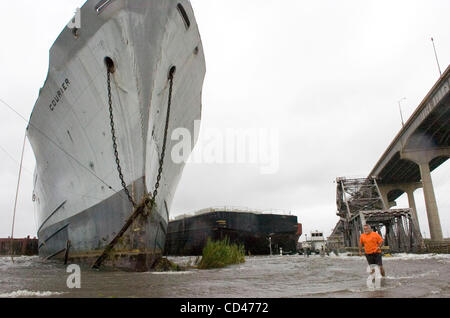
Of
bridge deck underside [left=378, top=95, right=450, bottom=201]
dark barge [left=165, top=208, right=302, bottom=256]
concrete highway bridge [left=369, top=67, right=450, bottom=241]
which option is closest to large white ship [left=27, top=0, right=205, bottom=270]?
concrete highway bridge [left=369, top=67, right=450, bottom=241]

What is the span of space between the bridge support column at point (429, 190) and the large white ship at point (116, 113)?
23903 mm

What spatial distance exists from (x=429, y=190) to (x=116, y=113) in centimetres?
2651

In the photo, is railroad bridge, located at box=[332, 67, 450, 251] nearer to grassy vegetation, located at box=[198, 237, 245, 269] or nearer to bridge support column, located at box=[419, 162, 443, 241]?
bridge support column, located at box=[419, 162, 443, 241]

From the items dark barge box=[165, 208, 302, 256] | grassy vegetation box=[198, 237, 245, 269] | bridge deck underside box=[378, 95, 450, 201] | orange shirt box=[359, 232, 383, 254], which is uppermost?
bridge deck underside box=[378, 95, 450, 201]

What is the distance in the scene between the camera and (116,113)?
9102 mm

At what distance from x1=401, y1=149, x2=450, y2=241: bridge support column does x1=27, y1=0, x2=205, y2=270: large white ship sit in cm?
2390

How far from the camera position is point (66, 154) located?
10.5 meters

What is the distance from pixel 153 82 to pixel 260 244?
1163 inches

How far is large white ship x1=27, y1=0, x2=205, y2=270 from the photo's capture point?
8.81 metres

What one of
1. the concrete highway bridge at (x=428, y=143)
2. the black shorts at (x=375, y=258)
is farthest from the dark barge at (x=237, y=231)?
the black shorts at (x=375, y=258)

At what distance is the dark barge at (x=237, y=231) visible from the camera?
33281 mm

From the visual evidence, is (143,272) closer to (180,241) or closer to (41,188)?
(41,188)

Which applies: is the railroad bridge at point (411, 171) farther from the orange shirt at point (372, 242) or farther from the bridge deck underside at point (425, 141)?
the orange shirt at point (372, 242)

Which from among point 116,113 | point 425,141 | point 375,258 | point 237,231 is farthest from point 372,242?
point 237,231
